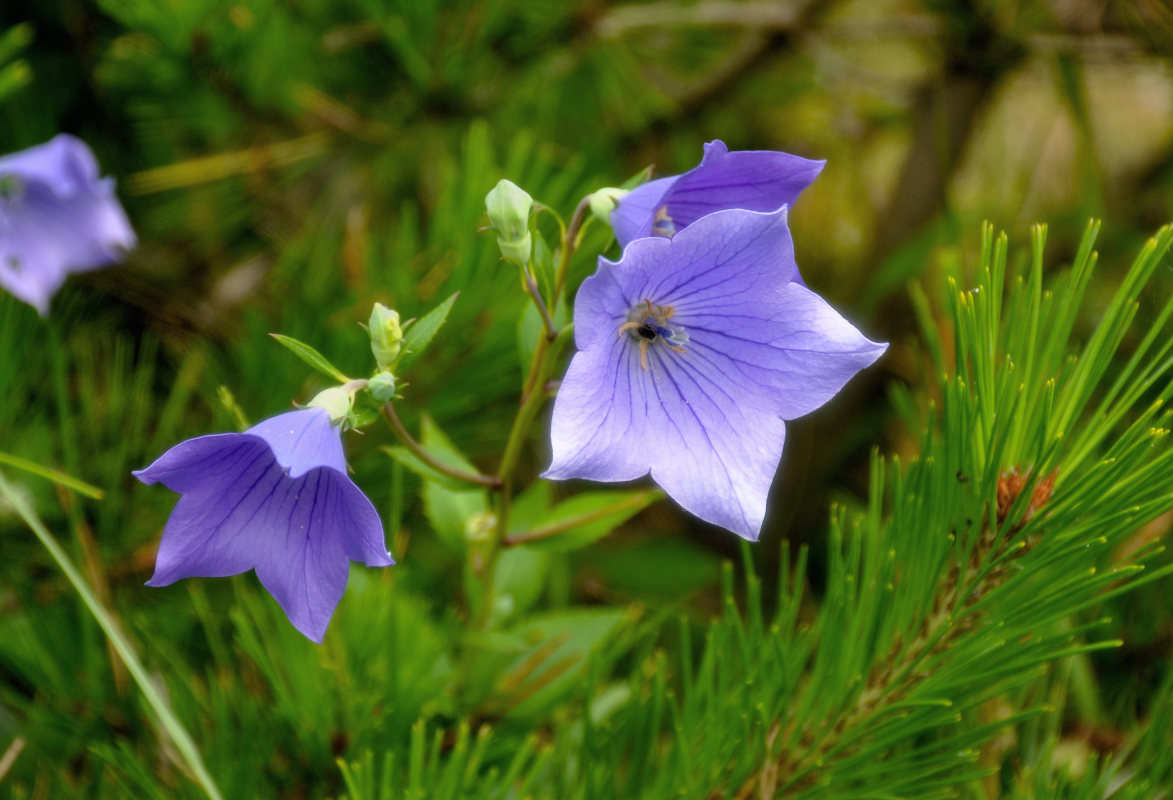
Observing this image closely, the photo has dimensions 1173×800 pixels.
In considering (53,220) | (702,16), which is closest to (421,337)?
(53,220)

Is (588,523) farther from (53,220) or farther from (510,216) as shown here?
(53,220)

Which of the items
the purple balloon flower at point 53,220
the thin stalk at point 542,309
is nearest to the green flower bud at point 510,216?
the thin stalk at point 542,309

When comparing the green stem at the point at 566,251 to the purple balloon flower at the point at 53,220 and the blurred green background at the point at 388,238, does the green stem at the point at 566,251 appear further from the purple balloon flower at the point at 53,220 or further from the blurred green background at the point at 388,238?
the purple balloon flower at the point at 53,220

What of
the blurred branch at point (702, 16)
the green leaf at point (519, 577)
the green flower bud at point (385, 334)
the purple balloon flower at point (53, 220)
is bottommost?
the green leaf at point (519, 577)

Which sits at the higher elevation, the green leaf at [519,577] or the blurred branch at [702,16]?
the blurred branch at [702,16]

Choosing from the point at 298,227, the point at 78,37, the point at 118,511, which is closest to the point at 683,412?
the point at 118,511

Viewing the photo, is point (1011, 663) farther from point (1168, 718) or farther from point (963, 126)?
point (963, 126)
